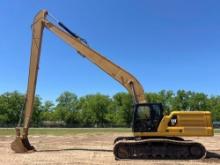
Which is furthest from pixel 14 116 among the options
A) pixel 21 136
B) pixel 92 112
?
pixel 21 136

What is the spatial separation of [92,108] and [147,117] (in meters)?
99.7

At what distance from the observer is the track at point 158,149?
60.2 ft

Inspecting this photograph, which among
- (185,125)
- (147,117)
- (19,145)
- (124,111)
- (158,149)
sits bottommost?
(158,149)

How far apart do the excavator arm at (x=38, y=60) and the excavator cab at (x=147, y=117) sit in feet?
3.88

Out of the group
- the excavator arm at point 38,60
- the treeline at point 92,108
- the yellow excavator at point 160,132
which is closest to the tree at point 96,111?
the treeline at point 92,108

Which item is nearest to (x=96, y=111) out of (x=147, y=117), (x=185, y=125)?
(x=147, y=117)

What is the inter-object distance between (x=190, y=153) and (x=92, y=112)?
100 metres

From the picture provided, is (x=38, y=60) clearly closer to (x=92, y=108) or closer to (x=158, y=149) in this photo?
(x=158, y=149)

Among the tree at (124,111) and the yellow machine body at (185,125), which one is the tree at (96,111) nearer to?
the tree at (124,111)

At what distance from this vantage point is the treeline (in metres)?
107

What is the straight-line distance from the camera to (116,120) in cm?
11069

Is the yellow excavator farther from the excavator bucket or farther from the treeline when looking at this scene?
the treeline

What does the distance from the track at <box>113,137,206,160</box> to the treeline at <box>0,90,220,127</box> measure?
8282cm

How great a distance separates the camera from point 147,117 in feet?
62.2
